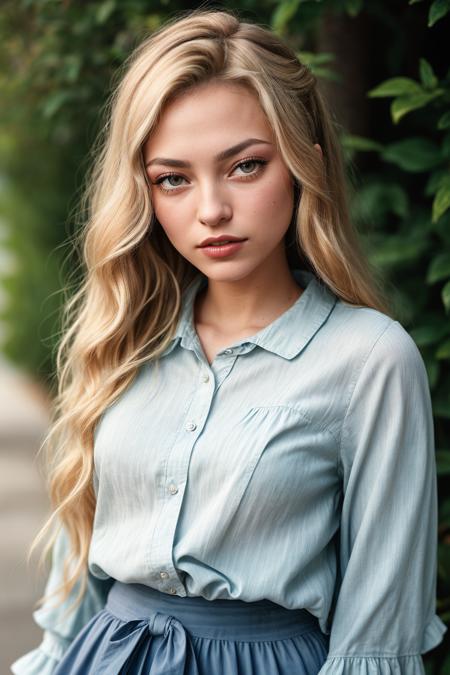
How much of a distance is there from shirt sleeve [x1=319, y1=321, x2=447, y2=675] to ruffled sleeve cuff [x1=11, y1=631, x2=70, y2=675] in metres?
0.74

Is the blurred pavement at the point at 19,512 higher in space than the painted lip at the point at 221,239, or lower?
lower

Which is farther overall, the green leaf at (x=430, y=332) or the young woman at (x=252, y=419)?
the green leaf at (x=430, y=332)

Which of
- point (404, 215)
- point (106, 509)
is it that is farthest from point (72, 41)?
point (106, 509)

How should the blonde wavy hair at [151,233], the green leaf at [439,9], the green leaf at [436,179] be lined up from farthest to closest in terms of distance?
the green leaf at [436,179] < the green leaf at [439,9] < the blonde wavy hair at [151,233]

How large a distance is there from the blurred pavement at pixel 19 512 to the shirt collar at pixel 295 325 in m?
0.96

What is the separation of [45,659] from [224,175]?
1230 millimetres

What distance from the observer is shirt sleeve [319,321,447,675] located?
71.5 inches

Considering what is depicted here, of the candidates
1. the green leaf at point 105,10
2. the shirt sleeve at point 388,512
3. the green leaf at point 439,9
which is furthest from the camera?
the green leaf at point 105,10

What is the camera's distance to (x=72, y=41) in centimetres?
338

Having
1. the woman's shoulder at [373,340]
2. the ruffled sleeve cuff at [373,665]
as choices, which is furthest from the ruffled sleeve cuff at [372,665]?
the woman's shoulder at [373,340]

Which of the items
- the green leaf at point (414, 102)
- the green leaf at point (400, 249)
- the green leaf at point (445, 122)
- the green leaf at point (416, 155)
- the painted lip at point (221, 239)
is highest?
the green leaf at point (414, 102)

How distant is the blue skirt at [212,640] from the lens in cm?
188

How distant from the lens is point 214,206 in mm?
1852

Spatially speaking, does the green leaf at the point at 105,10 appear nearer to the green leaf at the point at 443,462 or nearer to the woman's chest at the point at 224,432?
the woman's chest at the point at 224,432
